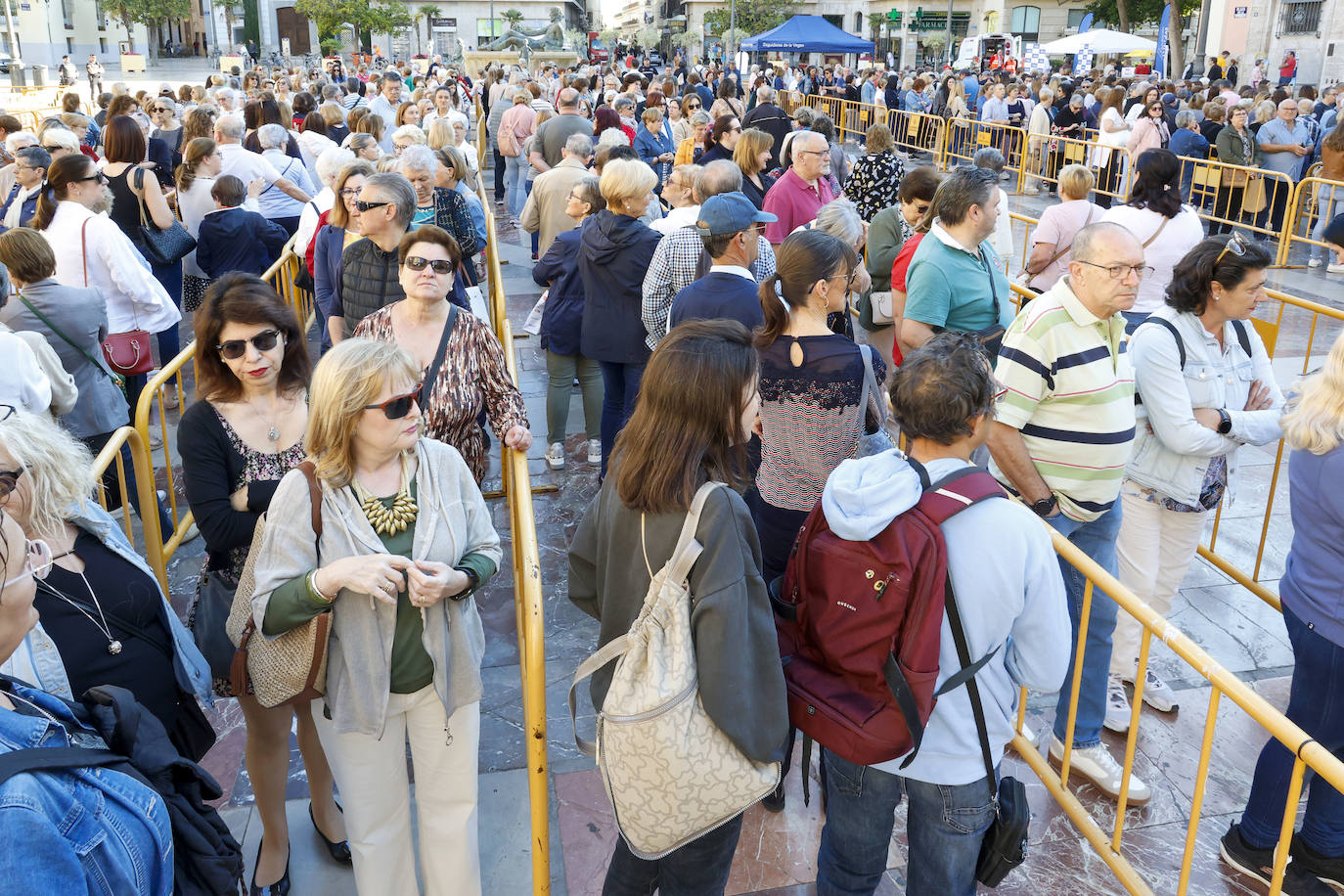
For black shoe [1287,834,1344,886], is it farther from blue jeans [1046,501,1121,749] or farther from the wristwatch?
the wristwatch

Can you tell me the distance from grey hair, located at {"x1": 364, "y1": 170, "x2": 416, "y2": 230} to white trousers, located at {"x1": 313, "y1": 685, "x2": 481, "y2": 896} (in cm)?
263

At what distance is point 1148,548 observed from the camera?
410 cm

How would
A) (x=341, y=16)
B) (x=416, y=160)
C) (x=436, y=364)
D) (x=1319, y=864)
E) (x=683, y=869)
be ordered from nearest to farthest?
(x=683, y=869)
(x=1319, y=864)
(x=436, y=364)
(x=416, y=160)
(x=341, y=16)

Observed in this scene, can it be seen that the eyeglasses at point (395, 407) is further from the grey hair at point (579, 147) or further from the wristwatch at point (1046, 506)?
the grey hair at point (579, 147)

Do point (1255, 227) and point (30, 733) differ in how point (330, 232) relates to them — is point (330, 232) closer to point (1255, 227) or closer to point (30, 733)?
point (30, 733)

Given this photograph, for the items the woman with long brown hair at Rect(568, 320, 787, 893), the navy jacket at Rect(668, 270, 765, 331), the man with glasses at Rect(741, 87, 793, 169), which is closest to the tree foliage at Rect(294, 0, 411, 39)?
the man with glasses at Rect(741, 87, 793, 169)

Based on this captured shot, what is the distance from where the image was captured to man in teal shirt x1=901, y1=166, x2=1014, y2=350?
179 inches

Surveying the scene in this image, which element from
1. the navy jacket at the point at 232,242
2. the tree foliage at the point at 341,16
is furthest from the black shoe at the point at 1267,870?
the tree foliage at the point at 341,16

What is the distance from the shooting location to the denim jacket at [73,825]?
1.45 metres

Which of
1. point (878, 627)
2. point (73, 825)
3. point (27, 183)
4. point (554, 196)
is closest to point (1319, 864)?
point (878, 627)

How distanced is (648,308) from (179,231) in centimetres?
422

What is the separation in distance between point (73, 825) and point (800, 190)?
6434 mm

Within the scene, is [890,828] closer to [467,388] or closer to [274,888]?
[274,888]

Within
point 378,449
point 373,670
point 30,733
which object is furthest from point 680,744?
point 30,733
